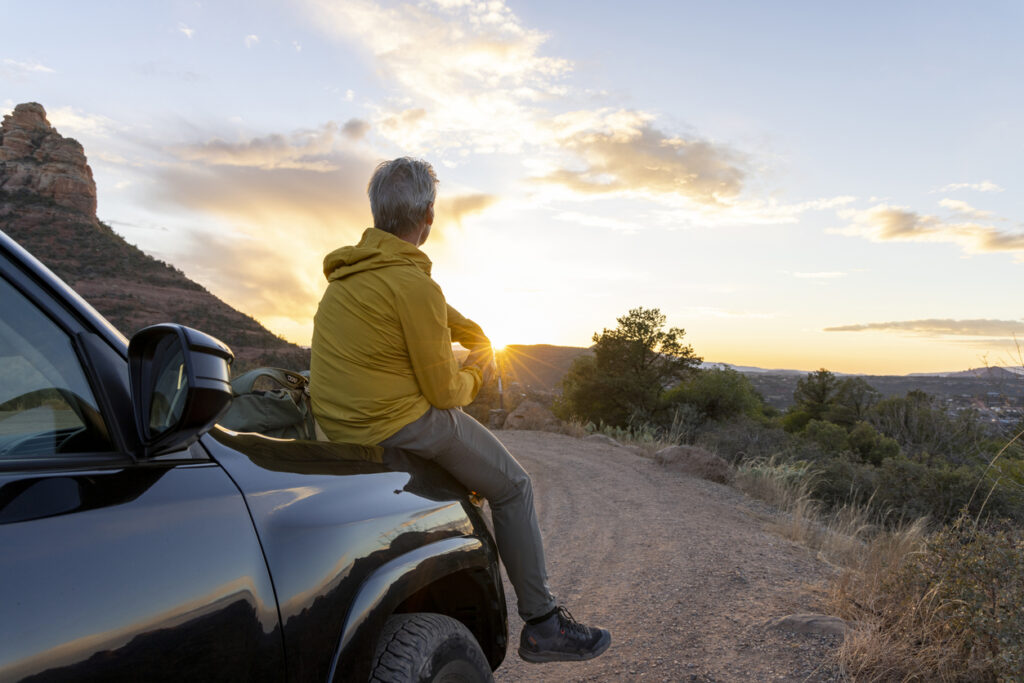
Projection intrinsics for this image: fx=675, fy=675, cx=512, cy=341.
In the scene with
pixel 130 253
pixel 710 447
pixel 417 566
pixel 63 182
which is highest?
pixel 63 182

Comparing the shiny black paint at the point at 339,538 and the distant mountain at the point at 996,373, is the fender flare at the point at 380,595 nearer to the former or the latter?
the shiny black paint at the point at 339,538

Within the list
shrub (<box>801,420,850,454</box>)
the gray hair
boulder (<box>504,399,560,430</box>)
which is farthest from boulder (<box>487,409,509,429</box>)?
the gray hair

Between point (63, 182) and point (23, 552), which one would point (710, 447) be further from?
point (63, 182)

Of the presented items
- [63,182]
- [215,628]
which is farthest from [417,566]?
[63,182]

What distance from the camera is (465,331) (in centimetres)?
303

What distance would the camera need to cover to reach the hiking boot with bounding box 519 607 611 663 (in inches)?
111

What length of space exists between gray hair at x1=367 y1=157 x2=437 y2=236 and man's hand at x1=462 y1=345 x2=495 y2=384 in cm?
62

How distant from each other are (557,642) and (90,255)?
58.1m

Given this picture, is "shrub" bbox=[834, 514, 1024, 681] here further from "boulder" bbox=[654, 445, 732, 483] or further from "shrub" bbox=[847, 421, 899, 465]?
"shrub" bbox=[847, 421, 899, 465]

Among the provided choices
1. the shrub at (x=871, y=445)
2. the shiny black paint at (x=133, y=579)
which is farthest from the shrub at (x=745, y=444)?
the shiny black paint at (x=133, y=579)

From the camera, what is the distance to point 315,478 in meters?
1.74

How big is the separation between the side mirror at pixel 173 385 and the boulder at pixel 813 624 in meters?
4.10

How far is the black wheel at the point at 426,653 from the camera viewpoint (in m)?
1.71

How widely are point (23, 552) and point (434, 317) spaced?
1.58m
